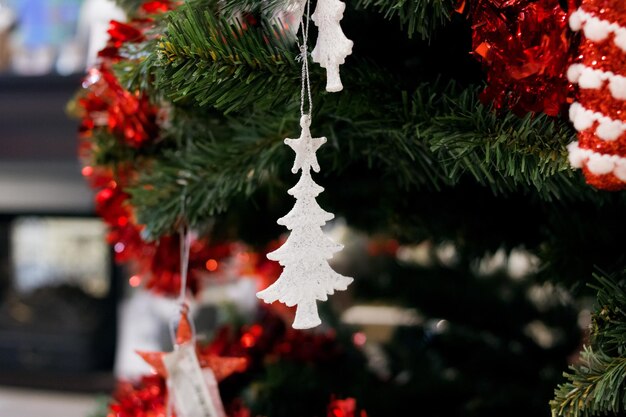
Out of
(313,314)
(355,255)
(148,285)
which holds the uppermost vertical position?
(355,255)

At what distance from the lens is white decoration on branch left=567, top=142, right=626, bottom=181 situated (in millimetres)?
273

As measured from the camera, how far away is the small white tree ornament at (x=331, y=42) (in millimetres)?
324

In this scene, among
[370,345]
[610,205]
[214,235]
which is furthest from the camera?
[370,345]

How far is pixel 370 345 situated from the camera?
3.16 feet

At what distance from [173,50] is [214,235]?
0.29 metres

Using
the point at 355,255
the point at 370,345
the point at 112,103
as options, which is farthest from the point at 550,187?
the point at 355,255

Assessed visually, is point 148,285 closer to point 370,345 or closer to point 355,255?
point 370,345

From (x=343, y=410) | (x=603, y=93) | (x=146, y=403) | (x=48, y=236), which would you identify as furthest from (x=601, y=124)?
(x=48, y=236)

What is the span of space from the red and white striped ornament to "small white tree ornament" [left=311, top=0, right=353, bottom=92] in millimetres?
102

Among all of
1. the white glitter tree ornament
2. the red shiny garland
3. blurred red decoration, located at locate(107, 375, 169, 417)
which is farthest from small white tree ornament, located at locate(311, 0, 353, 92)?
blurred red decoration, located at locate(107, 375, 169, 417)

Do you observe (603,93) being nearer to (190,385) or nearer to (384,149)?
(384,149)

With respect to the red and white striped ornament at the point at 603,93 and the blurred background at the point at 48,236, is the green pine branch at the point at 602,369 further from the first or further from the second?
the blurred background at the point at 48,236

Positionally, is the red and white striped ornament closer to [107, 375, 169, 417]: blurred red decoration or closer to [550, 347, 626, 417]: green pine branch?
[550, 347, 626, 417]: green pine branch

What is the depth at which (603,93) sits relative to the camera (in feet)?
0.91
